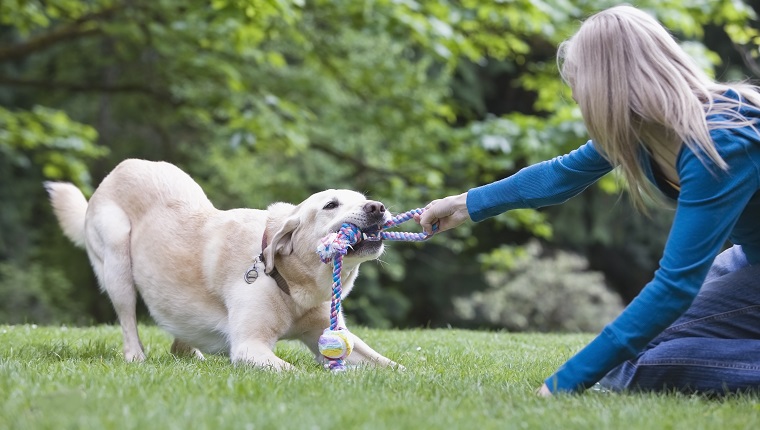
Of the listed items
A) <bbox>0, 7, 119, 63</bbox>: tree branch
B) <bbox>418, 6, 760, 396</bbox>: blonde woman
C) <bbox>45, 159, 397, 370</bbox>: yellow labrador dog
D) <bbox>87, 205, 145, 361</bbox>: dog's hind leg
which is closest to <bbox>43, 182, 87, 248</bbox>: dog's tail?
<bbox>45, 159, 397, 370</bbox>: yellow labrador dog

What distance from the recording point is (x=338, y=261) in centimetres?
475

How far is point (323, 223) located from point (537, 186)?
1229 mm

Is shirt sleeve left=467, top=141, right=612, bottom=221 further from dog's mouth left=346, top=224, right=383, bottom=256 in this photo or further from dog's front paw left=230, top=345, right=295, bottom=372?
dog's front paw left=230, top=345, right=295, bottom=372

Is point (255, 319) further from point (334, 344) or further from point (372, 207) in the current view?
point (372, 207)

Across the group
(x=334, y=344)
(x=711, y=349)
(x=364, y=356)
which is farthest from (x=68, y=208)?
(x=711, y=349)

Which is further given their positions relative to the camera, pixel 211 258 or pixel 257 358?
pixel 211 258

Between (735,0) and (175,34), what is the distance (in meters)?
7.01

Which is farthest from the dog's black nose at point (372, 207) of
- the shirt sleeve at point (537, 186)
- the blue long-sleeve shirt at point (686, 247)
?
the blue long-sleeve shirt at point (686, 247)

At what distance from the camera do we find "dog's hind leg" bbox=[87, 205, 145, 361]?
18.5ft

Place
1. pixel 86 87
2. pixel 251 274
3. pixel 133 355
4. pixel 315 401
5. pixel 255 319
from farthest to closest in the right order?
pixel 86 87 < pixel 133 355 < pixel 251 274 < pixel 255 319 < pixel 315 401

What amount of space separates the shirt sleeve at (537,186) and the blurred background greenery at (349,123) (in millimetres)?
4412

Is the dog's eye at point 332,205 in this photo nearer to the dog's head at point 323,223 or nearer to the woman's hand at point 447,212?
the dog's head at point 323,223

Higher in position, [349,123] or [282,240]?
[282,240]

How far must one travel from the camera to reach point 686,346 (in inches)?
157
